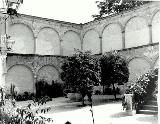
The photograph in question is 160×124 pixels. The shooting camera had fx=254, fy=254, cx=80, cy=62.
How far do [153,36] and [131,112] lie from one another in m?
12.7

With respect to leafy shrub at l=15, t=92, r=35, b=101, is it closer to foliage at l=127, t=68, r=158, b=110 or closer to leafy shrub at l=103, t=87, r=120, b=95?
leafy shrub at l=103, t=87, r=120, b=95

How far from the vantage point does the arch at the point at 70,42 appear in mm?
29938

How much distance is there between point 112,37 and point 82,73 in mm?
11861

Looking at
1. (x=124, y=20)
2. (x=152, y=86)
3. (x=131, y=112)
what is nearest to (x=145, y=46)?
(x=124, y=20)

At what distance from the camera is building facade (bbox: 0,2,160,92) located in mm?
23859

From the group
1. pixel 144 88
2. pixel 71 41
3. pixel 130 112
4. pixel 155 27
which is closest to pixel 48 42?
pixel 71 41

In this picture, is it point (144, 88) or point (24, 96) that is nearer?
point (144, 88)

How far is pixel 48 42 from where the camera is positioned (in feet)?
93.9

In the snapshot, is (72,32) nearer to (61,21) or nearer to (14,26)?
(61,21)

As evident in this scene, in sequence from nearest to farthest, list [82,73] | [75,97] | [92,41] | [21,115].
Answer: [21,115]
[82,73]
[75,97]
[92,41]

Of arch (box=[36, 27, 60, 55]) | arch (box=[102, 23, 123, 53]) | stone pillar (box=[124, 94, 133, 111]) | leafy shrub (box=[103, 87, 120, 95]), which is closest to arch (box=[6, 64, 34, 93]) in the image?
arch (box=[36, 27, 60, 55])

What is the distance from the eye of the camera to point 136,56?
23797mm

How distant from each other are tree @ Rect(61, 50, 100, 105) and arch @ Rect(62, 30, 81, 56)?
12.4 m

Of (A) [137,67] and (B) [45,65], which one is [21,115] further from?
(B) [45,65]
